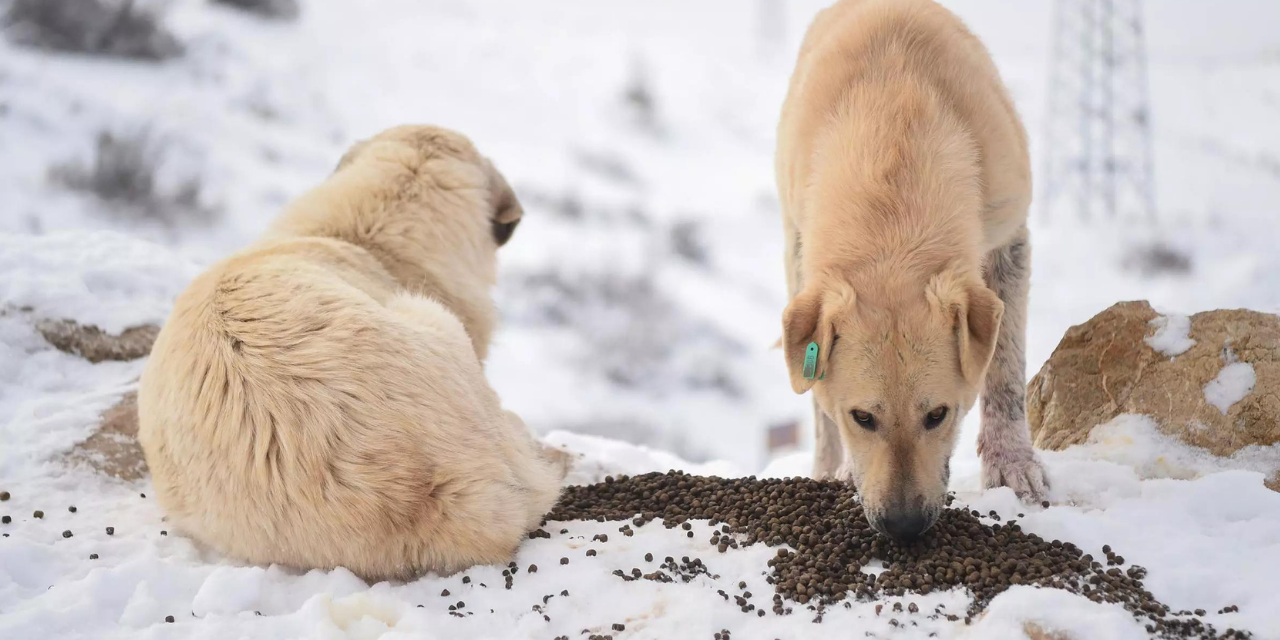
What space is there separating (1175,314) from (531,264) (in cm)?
931

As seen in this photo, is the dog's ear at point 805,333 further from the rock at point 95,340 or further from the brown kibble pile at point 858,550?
the rock at point 95,340

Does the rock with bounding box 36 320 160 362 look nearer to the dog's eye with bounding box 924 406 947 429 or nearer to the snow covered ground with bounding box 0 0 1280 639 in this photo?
the snow covered ground with bounding box 0 0 1280 639

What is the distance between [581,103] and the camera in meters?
15.8

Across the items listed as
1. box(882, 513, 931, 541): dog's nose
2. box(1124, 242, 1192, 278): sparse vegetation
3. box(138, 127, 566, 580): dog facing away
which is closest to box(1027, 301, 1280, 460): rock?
box(882, 513, 931, 541): dog's nose

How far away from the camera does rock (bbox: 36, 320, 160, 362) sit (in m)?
4.88

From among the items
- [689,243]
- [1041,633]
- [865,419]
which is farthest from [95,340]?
[689,243]

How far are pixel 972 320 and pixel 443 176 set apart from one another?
264 centimetres

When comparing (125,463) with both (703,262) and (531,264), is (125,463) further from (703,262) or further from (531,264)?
(703,262)

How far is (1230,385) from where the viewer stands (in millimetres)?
3766

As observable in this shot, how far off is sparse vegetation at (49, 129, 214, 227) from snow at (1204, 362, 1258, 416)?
9.73 m

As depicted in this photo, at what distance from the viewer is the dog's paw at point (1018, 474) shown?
3617mm

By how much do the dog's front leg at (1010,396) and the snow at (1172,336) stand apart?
572 millimetres

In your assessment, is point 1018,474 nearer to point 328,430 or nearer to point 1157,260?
point 328,430

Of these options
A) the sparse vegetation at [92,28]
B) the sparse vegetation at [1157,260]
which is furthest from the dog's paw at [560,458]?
the sparse vegetation at [92,28]
